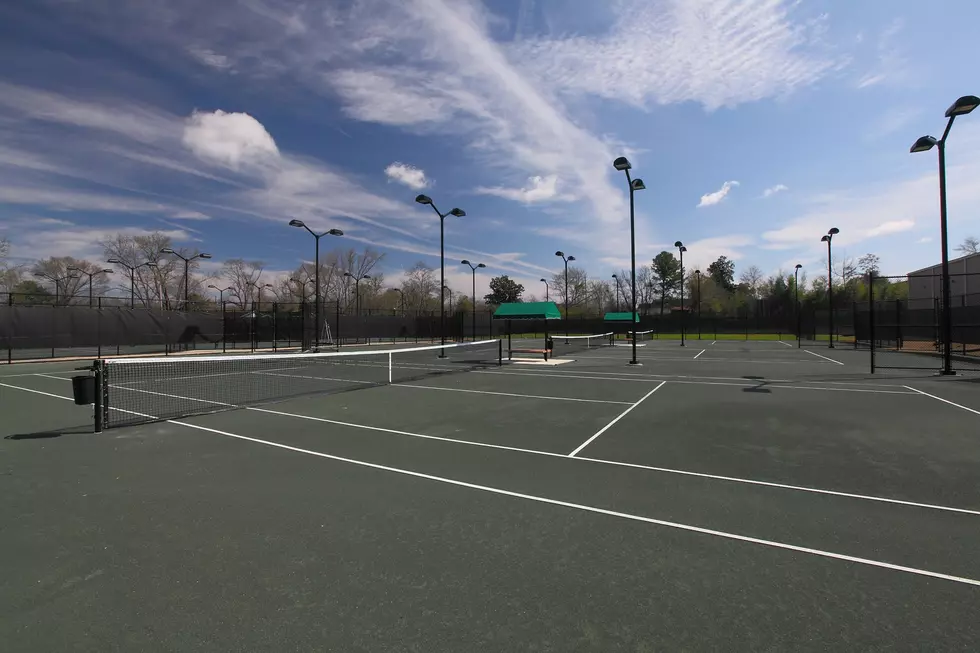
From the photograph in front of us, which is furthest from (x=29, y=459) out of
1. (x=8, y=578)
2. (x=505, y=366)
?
(x=505, y=366)

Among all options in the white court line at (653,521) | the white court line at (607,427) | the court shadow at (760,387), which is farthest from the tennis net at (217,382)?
the court shadow at (760,387)

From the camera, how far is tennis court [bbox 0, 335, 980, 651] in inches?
110

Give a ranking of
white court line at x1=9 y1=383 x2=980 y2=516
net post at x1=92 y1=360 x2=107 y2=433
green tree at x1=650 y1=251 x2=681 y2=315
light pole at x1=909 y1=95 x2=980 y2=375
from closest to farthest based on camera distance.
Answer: white court line at x1=9 y1=383 x2=980 y2=516 → net post at x1=92 y1=360 x2=107 y2=433 → light pole at x1=909 y1=95 x2=980 y2=375 → green tree at x1=650 y1=251 x2=681 y2=315

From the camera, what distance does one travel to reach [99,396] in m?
8.23

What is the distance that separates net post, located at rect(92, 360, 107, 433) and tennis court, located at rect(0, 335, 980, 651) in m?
0.34

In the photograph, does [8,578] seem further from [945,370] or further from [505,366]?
[945,370]

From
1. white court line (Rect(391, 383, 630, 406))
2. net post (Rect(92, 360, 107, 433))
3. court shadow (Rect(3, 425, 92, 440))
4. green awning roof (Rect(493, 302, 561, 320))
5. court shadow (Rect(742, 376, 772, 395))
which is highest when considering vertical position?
green awning roof (Rect(493, 302, 561, 320))

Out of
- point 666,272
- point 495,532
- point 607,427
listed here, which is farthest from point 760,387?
point 666,272

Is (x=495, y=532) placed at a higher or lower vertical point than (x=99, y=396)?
lower

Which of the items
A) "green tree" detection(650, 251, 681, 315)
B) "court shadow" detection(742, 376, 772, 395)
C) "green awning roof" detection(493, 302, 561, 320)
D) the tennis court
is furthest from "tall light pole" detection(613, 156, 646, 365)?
"green tree" detection(650, 251, 681, 315)

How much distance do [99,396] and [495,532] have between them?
26.0ft

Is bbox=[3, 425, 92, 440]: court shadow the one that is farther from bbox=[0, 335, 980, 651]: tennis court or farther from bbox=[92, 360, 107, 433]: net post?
bbox=[92, 360, 107, 433]: net post

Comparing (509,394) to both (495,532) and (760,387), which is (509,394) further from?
(495,532)

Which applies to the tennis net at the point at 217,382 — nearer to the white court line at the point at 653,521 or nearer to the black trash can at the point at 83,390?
the black trash can at the point at 83,390
